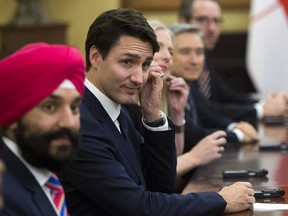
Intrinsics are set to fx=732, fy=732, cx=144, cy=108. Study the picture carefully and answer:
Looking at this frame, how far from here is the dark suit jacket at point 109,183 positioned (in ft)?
7.34

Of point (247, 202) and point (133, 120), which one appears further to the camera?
point (133, 120)

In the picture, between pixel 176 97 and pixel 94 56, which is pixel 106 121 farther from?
pixel 176 97

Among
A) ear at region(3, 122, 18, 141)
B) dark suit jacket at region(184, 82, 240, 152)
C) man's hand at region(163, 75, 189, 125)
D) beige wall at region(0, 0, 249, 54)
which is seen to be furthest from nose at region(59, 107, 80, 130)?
beige wall at region(0, 0, 249, 54)

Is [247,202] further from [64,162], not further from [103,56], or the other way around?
[64,162]

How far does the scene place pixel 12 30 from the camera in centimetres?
587

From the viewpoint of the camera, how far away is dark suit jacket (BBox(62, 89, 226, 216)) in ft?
7.34

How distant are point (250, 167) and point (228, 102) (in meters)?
2.40

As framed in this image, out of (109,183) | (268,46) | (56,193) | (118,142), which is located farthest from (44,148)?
(268,46)

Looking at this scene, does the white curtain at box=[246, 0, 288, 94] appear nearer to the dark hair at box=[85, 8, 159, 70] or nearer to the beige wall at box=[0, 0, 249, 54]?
the beige wall at box=[0, 0, 249, 54]

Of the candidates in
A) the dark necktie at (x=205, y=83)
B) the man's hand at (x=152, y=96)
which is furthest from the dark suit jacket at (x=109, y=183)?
the dark necktie at (x=205, y=83)

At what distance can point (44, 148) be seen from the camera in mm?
1748

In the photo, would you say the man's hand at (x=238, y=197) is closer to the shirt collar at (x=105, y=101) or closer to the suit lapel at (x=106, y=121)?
the suit lapel at (x=106, y=121)

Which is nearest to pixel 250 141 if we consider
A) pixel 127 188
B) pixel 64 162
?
pixel 127 188

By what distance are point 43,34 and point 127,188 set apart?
3838mm
